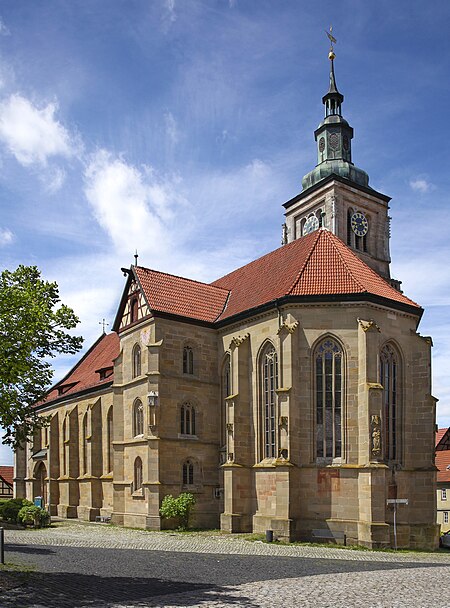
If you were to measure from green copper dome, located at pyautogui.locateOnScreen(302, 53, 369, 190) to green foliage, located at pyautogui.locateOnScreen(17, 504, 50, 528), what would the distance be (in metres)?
31.5

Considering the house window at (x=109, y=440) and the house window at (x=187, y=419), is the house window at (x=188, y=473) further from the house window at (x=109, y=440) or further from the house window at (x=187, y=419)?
the house window at (x=109, y=440)

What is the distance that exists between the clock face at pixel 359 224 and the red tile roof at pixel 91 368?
766 inches

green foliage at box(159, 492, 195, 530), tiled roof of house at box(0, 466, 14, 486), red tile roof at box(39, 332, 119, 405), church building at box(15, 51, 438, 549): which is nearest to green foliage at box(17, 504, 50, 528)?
church building at box(15, 51, 438, 549)

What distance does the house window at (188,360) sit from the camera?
3456 cm

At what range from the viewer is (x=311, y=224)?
52031 mm

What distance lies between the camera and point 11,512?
3534 centimetres

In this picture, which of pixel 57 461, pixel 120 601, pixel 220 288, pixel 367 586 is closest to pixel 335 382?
pixel 220 288

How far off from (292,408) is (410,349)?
654 centimetres

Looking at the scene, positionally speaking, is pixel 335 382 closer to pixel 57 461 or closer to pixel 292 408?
pixel 292 408

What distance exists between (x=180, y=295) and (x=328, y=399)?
10763 mm

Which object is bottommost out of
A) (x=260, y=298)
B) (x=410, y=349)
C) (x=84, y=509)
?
(x=84, y=509)

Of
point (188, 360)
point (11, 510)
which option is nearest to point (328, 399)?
point (188, 360)

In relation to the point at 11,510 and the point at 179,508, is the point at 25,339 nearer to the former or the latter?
the point at 179,508

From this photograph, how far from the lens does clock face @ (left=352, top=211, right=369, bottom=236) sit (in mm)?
50844
